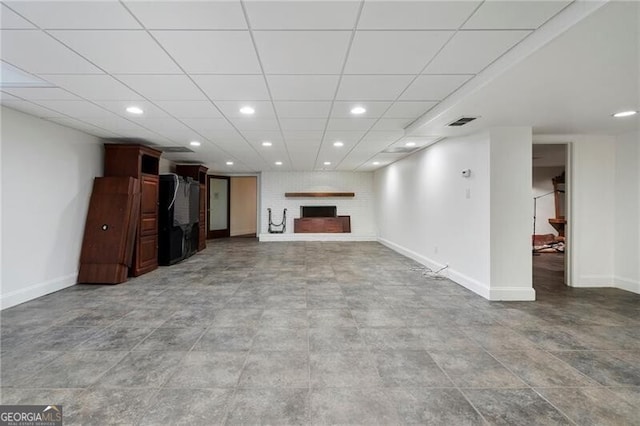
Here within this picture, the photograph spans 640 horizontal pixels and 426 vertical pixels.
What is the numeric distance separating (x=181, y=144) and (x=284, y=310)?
3685 millimetres

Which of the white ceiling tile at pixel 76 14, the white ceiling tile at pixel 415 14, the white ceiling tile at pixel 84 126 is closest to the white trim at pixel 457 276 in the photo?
the white ceiling tile at pixel 415 14

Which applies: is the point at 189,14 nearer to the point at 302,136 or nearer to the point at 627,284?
the point at 302,136

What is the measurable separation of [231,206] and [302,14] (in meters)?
9.50

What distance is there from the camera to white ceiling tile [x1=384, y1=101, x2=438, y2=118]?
2.97 m

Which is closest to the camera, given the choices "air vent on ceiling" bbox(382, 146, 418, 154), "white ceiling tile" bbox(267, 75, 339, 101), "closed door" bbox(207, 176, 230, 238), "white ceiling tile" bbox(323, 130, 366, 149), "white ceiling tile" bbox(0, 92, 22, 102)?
"white ceiling tile" bbox(267, 75, 339, 101)

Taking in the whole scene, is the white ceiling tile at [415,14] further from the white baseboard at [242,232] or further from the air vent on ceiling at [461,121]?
the white baseboard at [242,232]

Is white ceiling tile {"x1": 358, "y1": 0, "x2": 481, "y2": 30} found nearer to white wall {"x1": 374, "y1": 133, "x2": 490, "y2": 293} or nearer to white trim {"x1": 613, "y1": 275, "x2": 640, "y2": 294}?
white wall {"x1": 374, "y1": 133, "x2": 490, "y2": 293}

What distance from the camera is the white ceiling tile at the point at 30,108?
294 cm

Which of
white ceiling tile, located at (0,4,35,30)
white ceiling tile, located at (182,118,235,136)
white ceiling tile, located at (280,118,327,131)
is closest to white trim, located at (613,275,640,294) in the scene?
white ceiling tile, located at (280,118,327,131)

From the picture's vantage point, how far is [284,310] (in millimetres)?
3051

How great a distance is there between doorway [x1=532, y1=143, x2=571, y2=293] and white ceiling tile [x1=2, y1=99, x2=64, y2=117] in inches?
265

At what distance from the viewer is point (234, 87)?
254cm

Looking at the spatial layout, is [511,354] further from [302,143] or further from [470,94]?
[302,143]

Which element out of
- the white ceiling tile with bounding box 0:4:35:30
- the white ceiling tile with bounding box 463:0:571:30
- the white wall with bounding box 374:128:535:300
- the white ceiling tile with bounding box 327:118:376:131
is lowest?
the white wall with bounding box 374:128:535:300
